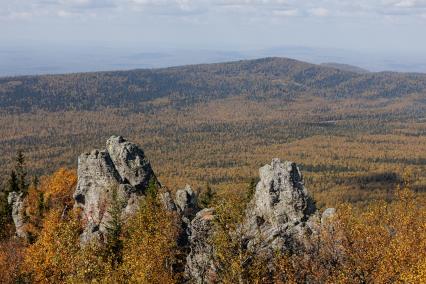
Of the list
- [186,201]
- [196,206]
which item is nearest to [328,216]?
[186,201]

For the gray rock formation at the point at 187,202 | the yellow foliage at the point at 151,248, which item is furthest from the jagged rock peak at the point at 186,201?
the yellow foliage at the point at 151,248

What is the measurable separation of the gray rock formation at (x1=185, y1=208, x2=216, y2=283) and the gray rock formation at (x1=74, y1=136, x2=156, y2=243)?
2878cm

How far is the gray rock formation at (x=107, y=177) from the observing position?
305ft

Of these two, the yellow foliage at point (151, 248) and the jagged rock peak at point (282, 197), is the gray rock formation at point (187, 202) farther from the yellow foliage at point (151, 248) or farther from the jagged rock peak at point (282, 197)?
the yellow foliage at point (151, 248)

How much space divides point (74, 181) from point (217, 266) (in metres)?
67.9

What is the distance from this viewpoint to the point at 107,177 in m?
96.2

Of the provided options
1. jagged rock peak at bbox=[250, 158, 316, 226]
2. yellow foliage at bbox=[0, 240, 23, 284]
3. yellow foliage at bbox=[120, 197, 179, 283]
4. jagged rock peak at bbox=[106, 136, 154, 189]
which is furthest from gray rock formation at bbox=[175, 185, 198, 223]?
yellow foliage at bbox=[0, 240, 23, 284]

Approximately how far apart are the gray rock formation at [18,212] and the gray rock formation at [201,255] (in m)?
46.3

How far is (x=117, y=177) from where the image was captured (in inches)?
3819

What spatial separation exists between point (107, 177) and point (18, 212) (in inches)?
811

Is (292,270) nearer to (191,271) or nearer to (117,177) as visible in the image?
(191,271)

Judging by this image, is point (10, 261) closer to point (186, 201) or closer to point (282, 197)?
point (186, 201)

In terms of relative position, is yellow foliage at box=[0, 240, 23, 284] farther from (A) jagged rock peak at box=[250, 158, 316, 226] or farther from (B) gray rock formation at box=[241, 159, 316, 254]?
(A) jagged rock peak at box=[250, 158, 316, 226]

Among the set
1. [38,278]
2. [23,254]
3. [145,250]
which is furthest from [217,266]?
[23,254]
